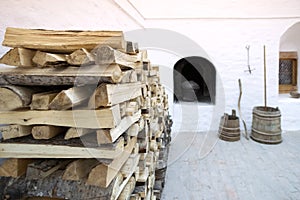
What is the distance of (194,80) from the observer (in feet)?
16.9

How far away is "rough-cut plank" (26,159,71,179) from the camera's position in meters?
0.88

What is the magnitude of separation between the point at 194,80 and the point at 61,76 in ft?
15.0

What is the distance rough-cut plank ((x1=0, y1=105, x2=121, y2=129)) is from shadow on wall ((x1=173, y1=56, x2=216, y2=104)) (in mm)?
3860

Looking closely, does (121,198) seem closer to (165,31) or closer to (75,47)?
(75,47)

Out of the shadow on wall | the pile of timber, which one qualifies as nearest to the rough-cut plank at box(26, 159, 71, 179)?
the pile of timber

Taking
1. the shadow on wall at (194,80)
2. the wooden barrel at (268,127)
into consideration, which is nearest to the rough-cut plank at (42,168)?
the wooden barrel at (268,127)

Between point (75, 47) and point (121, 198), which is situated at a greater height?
point (75, 47)

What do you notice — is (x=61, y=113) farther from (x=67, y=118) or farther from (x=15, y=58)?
(x=15, y=58)

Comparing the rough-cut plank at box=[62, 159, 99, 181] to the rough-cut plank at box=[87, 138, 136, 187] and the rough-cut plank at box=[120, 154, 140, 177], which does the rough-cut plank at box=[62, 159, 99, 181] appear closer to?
the rough-cut plank at box=[87, 138, 136, 187]

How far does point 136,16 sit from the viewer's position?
340 centimetres

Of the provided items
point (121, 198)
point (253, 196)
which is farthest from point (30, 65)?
point (253, 196)

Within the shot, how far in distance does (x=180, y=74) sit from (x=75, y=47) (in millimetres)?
4203

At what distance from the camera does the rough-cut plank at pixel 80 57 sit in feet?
2.64

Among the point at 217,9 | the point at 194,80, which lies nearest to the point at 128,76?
the point at 217,9
